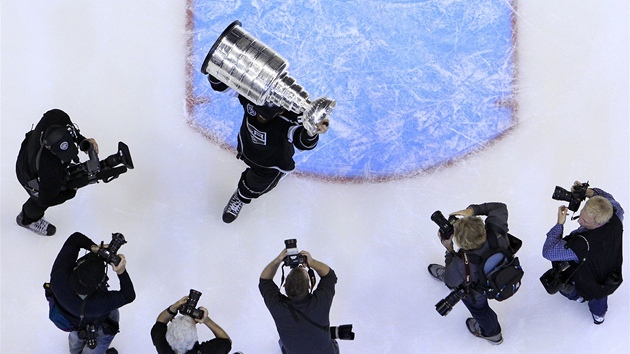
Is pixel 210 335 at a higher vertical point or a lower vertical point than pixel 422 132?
lower

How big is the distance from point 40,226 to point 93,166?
28.0 inches

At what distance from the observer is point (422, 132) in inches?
224

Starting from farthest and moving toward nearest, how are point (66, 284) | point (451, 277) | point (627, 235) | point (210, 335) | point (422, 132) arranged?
point (422, 132)
point (627, 235)
point (210, 335)
point (451, 277)
point (66, 284)

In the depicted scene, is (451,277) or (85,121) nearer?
(451,277)

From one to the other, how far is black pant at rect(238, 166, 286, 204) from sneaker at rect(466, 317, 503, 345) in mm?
1622

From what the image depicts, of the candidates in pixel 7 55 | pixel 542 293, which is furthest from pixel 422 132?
pixel 7 55

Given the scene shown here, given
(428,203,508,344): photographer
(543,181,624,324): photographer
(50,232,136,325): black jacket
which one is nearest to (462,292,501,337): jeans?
(428,203,508,344): photographer

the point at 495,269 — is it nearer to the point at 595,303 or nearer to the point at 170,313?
the point at 595,303

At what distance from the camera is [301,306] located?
4039 millimetres

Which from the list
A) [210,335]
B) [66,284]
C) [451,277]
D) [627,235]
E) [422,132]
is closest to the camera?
[66,284]

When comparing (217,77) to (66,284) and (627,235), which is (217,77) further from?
(627,235)

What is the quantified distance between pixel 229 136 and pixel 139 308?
57.4 inches

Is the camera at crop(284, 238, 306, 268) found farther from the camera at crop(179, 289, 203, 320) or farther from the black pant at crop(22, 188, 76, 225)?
the black pant at crop(22, 188, 76, 225)

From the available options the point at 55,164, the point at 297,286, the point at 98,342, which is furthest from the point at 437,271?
the point at 55,164
